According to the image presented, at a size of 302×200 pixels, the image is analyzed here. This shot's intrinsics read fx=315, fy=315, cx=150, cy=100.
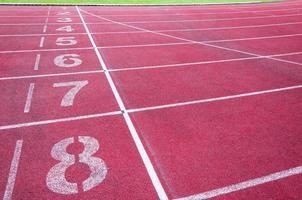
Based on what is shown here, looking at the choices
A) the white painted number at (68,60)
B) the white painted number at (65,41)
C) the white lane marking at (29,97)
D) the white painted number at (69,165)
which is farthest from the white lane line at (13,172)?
the white painted number at (65,41)

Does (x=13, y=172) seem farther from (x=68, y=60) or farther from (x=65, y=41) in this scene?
(x=65, y=41)

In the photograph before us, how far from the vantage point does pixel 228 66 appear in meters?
8.19

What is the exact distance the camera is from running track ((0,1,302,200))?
393cm

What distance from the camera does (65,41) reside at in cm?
1021

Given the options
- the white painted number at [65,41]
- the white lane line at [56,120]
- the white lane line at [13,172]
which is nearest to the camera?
the white lane line at [13,172]

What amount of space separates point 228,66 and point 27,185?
233 inches

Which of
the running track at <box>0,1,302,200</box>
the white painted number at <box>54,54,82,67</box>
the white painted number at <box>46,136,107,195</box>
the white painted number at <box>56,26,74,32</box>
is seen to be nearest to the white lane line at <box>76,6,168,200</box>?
the running track at <box>0,1,302,200</box>

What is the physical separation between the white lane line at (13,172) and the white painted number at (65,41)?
5821mm

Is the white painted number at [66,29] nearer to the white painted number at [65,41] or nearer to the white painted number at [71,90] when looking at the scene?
the white painted number at [65,41]

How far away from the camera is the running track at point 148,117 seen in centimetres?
393

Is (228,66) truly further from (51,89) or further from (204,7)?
(204,7)

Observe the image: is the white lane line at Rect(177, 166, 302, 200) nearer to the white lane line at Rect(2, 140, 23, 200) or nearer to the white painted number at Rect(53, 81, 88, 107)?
the white lane line at Rect(2, 140, 23, 200)

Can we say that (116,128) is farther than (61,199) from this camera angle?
Yes

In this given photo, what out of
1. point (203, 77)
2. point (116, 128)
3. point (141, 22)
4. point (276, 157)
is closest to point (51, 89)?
point (116, 128)
